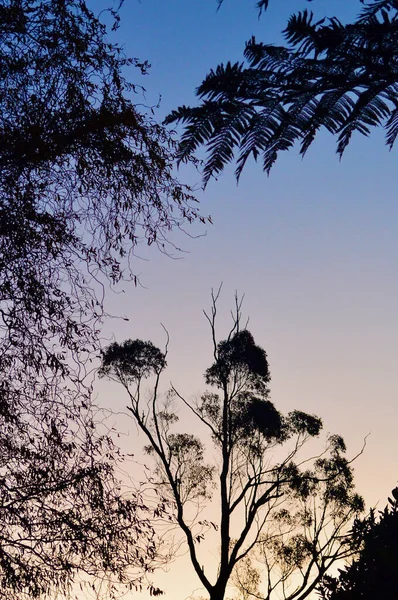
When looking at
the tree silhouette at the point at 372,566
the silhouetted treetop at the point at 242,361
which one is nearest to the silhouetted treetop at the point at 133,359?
the silhouetted treetop at the point at 242,361

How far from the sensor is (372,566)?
5.37 metres

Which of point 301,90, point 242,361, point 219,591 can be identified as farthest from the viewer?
point 242,361

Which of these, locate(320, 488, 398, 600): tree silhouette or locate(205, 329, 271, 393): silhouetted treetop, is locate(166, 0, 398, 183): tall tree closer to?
locate(320, 488, 398, 600): tree silhouette

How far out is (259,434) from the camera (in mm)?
21391

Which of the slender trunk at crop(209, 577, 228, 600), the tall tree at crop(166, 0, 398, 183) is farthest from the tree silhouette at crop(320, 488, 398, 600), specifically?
the slender trunk at crop(209, 577, 228, 600)

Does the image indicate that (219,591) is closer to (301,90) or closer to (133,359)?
(133,359)

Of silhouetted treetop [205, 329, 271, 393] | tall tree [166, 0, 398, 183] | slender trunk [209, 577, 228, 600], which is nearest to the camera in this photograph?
tall tree [166, 0, 398, 183]

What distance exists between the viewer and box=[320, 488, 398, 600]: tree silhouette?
519cm

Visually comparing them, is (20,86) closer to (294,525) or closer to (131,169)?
(131,169)

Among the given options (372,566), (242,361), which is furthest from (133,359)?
(372,566)

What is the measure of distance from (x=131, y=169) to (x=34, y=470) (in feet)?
10.1

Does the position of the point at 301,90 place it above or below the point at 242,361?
below

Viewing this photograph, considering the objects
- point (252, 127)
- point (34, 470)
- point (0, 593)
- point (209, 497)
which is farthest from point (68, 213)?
point (209, 497)

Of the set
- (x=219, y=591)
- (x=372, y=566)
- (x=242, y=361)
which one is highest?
(x=242, y=361)
